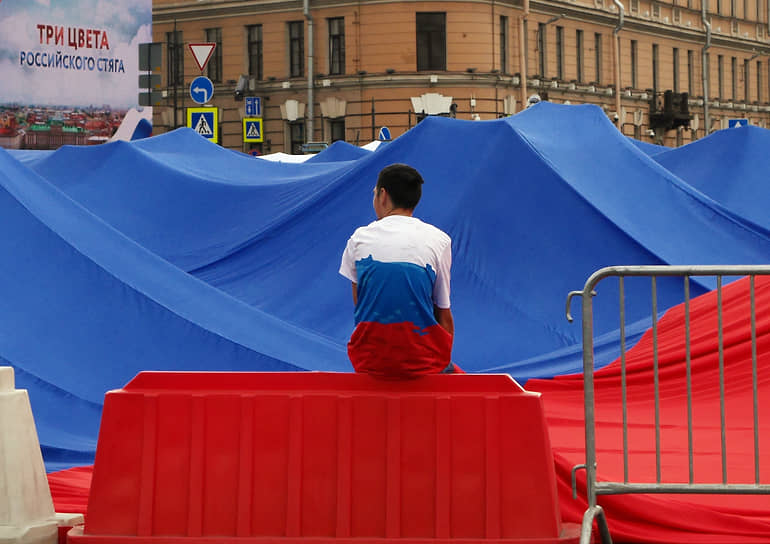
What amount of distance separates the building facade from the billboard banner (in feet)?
24.8

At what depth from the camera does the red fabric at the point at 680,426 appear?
5504 mm

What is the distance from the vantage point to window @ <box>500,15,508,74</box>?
46.9 metres

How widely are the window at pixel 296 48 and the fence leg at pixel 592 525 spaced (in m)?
43.6

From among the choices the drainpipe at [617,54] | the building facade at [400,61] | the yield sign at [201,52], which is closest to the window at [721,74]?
the building facade at [400,61]

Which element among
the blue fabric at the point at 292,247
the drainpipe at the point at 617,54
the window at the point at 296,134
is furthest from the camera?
the drainpipe at the point at 617,54

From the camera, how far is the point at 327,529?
194 inches

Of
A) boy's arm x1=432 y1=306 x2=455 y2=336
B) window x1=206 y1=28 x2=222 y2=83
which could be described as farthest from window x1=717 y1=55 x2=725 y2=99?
boy's arm x1=432 y1=306 x2=455 y2=336

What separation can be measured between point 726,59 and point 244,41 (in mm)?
25432

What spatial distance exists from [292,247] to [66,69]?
2165 centimetres

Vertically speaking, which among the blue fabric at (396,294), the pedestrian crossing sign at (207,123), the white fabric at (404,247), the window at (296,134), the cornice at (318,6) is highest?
the cornice at (318,6)

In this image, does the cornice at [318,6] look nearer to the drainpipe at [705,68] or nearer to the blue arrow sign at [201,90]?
the drainpipe at [705,68]

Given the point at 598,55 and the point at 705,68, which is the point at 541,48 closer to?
the point at 598,55

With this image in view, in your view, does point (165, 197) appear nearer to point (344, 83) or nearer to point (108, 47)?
point (108, 47)

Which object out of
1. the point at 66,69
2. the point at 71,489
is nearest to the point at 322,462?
the point at 71,489
